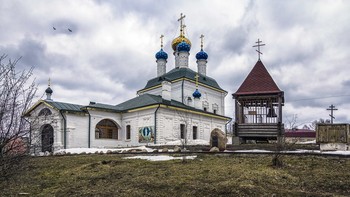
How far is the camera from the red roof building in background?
19578 millimetres

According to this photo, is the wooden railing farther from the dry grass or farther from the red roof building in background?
the dry grass

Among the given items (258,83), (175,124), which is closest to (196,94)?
(175,124)

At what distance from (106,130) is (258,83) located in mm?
12156

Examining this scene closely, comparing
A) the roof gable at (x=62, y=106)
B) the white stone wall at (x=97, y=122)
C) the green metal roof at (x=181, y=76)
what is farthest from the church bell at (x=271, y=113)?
the roof gable at (x=62, y=106)

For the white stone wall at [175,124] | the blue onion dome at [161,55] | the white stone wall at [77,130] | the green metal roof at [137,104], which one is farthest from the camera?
the blue onion dome at [161,55]

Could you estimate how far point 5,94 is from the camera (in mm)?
5445

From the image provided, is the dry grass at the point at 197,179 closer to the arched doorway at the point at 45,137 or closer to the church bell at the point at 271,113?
the arched doorway at the point at 45,137

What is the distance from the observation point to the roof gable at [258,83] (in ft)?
66.0

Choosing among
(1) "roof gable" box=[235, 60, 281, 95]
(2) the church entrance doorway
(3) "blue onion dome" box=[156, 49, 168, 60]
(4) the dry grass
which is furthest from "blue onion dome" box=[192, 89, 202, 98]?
(4) the dry grass

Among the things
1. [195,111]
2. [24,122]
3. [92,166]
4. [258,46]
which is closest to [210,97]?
[195,111]

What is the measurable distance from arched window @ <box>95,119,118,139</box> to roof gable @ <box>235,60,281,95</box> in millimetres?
10771

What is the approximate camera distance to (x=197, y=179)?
846 centimetres

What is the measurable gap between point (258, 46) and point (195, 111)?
840cm

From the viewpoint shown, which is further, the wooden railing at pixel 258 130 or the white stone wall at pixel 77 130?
the white stone wall at pixel 77 130
